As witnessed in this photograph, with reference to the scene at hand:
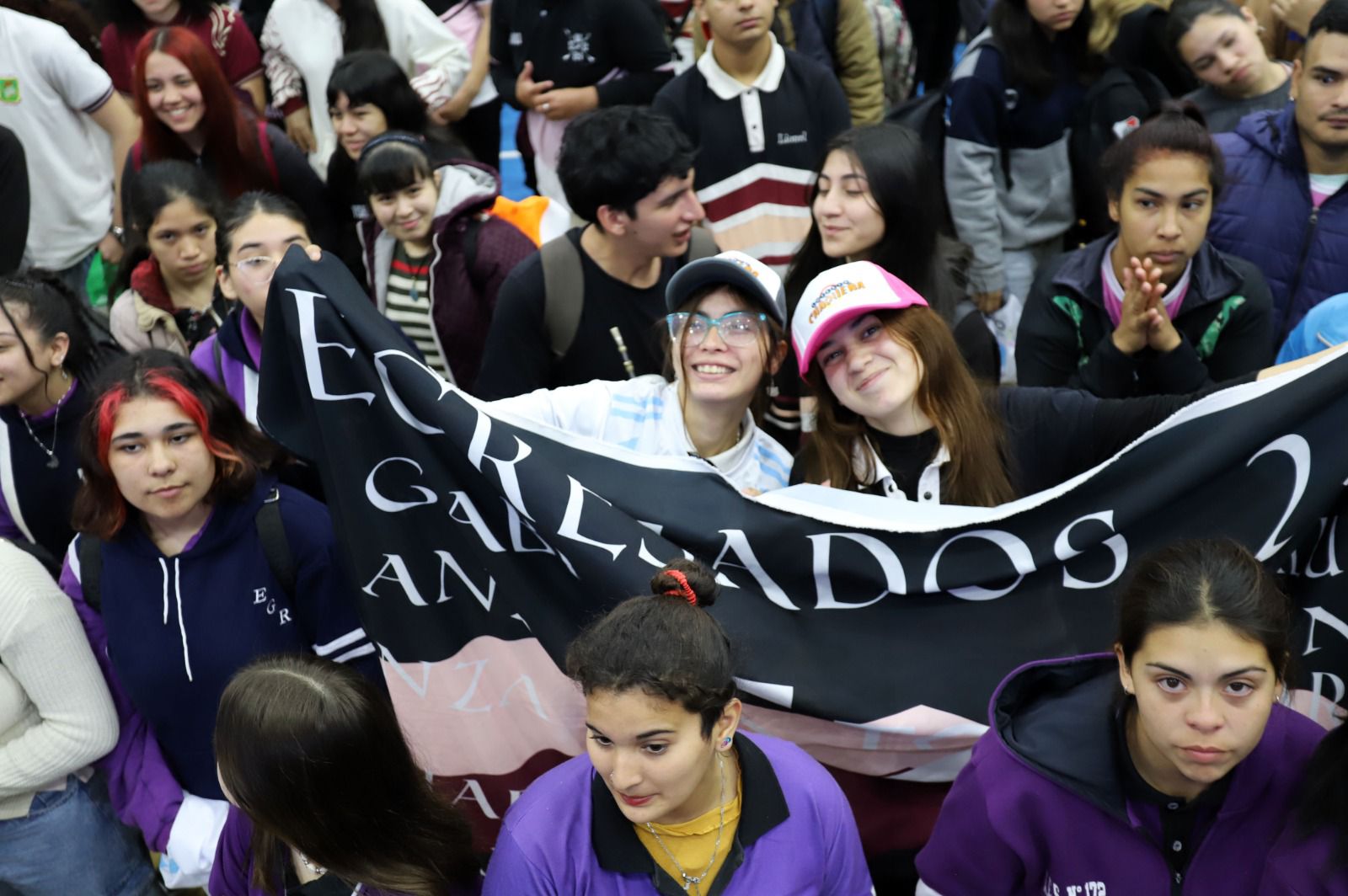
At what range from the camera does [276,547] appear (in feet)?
10.7

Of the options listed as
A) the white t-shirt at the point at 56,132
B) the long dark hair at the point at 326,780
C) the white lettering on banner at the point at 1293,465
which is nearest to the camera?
the long dark hair at the point at 326,780

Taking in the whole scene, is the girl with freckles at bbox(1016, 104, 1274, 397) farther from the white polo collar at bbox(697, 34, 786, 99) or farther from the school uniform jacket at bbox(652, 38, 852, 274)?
the white polo collar at bbox(697, 34, 786, 99)

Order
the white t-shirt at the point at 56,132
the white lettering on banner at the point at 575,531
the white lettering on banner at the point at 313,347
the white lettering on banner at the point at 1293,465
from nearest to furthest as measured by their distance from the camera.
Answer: the white lettering on banner at the point at 1293,465
the white lettering on banner at the point at 575,531
the white lettering on banner at the point at 313,347
the white t-shirt at the point at 56,132

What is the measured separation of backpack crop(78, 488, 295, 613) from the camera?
326 centimetres

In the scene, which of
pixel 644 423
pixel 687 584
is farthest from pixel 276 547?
pixel 687 584

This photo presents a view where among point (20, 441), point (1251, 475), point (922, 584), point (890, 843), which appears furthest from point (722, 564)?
point (20, 441)

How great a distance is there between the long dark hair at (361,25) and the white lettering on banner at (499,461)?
3.22 metres

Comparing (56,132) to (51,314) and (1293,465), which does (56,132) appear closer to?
(51,314)

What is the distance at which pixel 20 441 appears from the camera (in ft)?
12.1

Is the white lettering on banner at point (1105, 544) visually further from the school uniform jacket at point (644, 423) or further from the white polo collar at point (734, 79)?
the white polo collar at point (734, 79)

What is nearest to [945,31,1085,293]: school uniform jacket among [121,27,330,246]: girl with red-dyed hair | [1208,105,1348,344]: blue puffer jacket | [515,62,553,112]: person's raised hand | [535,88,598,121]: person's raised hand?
[1208,105,1348,344]: blue puffer jacket

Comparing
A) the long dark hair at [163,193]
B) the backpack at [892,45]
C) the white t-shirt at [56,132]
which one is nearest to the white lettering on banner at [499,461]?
the long dark hair at [163,193]

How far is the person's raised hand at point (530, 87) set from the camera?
5.62 meters

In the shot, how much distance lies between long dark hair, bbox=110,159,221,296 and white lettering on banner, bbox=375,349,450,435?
1577mm
